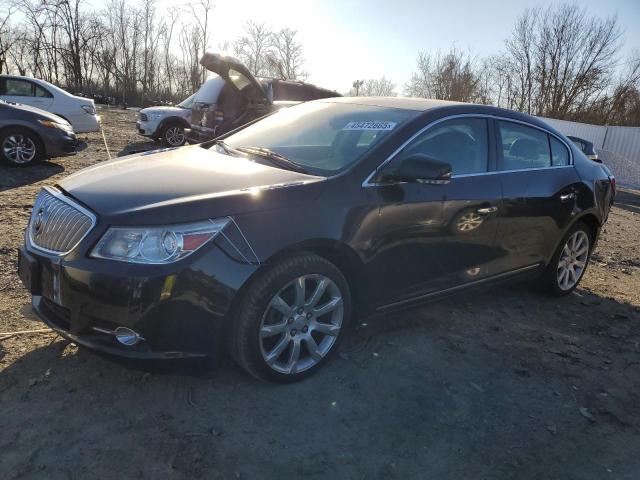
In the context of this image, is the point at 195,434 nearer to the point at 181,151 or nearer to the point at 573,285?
the point at 181,151

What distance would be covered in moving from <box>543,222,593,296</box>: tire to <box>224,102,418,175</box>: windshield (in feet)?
7.09

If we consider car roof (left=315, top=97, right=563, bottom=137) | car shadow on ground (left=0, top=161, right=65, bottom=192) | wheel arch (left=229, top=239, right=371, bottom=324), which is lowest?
car shadow on ground (left=0, top=161, right=65, bottom=192)

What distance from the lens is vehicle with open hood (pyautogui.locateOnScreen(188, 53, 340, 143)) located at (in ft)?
25.8

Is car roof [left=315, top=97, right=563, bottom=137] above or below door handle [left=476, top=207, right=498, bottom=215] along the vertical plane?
above

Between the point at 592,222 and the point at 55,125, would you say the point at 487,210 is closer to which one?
the point at 592,222

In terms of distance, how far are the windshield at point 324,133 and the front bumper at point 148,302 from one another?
1.02 metres

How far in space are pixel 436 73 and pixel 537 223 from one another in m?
33.5

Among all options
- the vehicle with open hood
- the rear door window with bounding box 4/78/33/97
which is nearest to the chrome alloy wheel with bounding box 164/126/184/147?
the vehicle with open hood

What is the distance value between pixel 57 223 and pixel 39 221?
0.27 metres

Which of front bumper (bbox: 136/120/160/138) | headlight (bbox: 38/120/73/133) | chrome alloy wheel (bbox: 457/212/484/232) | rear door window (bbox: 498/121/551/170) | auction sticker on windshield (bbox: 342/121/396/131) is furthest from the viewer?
front bumper (bbox: 136/120/160/138)

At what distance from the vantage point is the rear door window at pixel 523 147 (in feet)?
12.8

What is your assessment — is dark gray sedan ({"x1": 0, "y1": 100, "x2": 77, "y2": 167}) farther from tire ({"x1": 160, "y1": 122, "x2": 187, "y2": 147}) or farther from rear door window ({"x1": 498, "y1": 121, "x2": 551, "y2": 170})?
rear door window ({"x1": 498, "y1": 121, "x2": 551, "y2": 170})

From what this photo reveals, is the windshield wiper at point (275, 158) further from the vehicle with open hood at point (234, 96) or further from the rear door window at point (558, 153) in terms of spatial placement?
the vehicle with open hood at point (234, 96)

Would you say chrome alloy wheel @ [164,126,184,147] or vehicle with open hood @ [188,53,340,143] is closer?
vehicle with open hood @ [188,53,340,143]
